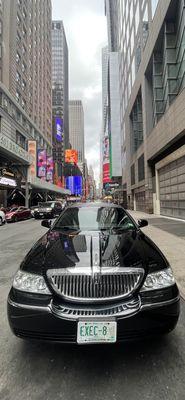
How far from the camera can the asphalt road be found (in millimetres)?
2084

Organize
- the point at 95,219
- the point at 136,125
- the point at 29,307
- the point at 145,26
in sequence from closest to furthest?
the point at 29,307, the point at 95,219, the point at 145,26, the point at 136,125

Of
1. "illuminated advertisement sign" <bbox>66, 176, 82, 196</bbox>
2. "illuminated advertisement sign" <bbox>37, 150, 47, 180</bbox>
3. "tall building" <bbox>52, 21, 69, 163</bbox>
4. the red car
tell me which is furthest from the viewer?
"tall building" <bbox>52, 21, 69, 163</bbox>

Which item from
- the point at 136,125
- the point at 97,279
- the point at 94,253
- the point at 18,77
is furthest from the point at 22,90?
the point at 97,279

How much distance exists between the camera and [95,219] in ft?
14.9

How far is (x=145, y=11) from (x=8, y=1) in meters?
28.8

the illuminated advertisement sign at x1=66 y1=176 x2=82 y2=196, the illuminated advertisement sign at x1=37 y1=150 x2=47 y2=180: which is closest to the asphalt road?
the illuminated advertisement sign at x1=37 y1=150 x2=47 y2=180

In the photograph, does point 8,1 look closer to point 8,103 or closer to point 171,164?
point 8,103

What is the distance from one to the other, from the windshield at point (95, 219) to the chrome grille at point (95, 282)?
1.72 meters

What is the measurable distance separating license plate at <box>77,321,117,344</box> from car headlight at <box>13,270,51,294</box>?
427 mm

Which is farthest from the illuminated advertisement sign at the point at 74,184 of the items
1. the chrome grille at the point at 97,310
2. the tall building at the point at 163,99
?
the chrome grille at the point at 97,310

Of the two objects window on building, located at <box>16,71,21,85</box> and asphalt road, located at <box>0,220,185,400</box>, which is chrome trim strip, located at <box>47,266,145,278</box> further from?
window on building, located at <box>16,71,21,85</box>

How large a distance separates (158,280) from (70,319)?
88cm

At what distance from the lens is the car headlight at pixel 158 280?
238 cm

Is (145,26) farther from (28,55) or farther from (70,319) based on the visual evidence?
(28,55)
